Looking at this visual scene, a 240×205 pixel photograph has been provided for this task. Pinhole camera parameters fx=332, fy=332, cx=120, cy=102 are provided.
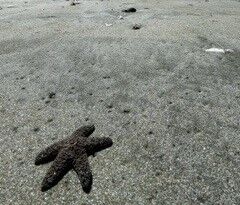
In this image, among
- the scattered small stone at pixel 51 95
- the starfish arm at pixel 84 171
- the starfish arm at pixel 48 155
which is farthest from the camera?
the scattered small stone at pixel 51 95

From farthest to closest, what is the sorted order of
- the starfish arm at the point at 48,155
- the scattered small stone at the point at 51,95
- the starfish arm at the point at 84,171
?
the scattered small stone at the point at 51,95
the starfish arm at the point at 48,155
the starfish arm at the point at 84,171

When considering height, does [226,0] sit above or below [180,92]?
below

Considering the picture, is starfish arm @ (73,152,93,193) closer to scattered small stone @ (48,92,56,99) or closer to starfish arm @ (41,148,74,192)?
starfish arm @ (41,148,74,192)

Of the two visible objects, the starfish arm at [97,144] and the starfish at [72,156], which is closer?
the starfish at [72,156]

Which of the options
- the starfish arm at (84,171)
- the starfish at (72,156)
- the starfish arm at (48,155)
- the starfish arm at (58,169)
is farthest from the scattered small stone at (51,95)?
the starfish arm at (84,171)

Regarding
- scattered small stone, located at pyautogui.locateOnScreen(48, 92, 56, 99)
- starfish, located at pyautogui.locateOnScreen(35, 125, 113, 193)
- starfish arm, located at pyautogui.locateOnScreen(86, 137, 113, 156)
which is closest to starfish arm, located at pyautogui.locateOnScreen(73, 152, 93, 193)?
starfish, located at pyautogui.locateOnScreen(35, 125, 113, 193)

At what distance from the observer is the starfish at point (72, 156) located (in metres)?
3.71

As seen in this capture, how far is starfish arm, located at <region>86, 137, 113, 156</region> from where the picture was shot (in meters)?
4.10

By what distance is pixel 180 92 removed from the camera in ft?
17.6

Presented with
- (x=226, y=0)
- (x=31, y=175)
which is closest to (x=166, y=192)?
(x=31, y=175)

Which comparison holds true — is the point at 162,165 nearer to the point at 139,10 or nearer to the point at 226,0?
the point at 139,10

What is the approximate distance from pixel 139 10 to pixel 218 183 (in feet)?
24.4

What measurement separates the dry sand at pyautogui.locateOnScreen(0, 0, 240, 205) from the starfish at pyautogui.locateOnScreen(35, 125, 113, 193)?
0.08m

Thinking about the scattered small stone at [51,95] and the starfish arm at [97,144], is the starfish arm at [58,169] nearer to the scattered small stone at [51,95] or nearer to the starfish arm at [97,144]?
the starfish arm at [97,144]
